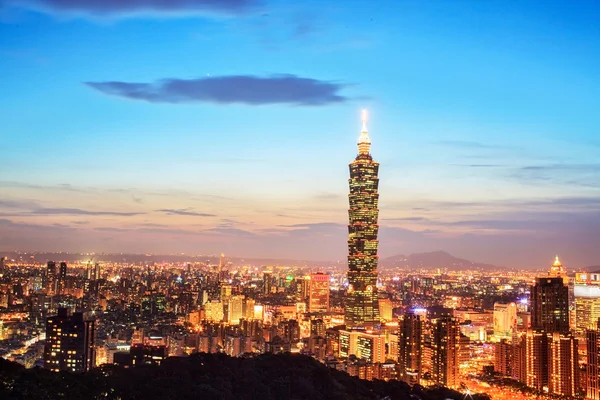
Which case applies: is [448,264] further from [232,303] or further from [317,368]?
[317,368]

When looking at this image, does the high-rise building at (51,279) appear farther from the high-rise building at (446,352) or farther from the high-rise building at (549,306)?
the high-rise building at (549,306)

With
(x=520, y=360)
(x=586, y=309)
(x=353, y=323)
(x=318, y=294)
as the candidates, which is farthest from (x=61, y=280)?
(x=520, y=360)

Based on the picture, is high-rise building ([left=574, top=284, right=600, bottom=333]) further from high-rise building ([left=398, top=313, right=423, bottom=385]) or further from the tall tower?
high-rise building ([left=398, top=313, right=423, bottom=385])

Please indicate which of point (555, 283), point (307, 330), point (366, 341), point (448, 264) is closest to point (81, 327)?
point (366, 341)

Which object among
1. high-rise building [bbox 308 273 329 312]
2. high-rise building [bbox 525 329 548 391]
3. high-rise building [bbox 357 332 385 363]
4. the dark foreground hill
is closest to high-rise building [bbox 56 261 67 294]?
high-rise building [bbox 308 273 329 312]

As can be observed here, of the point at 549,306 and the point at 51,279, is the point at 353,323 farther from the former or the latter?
the point at 51,279

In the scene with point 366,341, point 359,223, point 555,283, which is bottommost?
point 366,341
